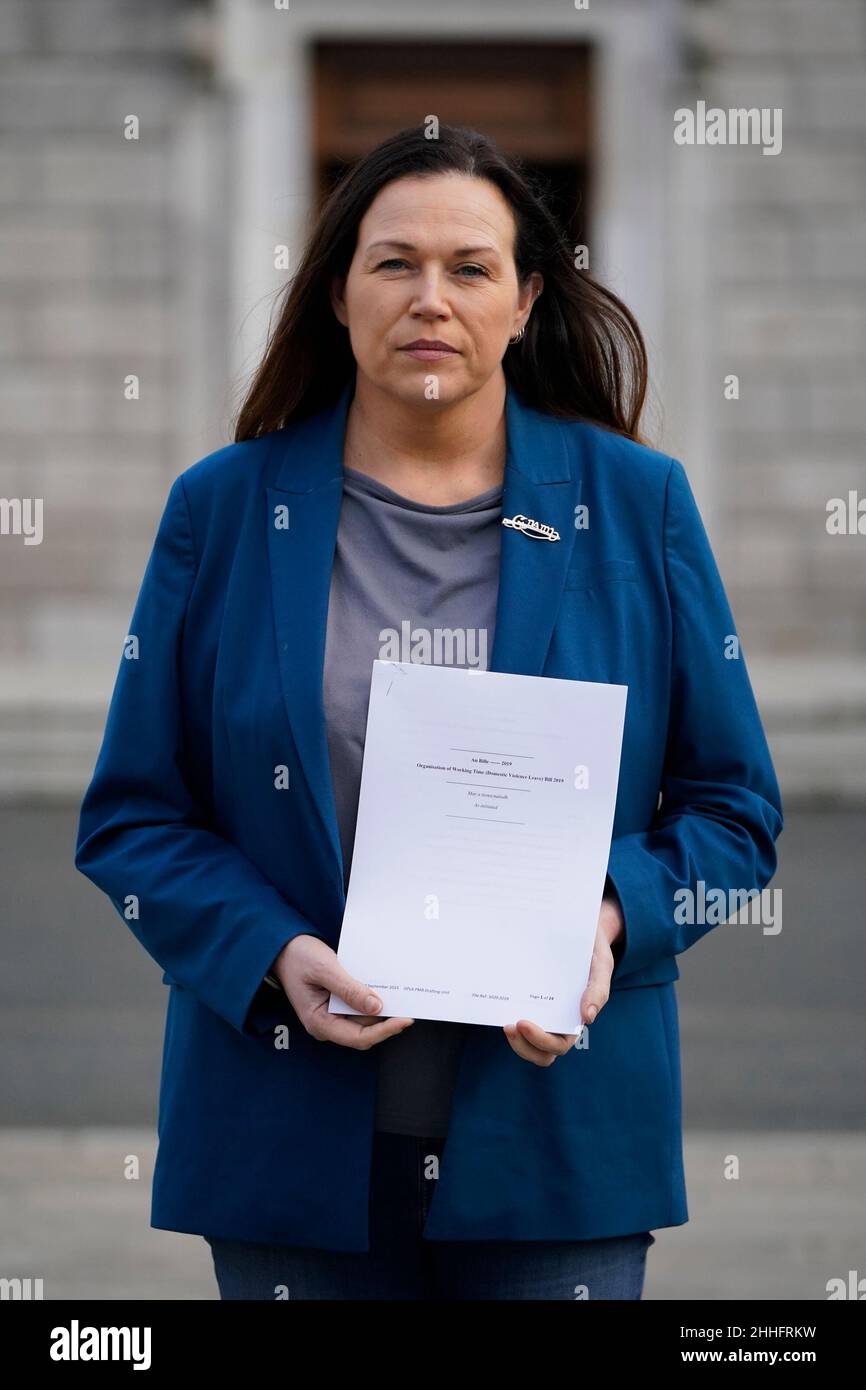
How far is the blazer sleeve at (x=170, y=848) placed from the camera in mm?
2129

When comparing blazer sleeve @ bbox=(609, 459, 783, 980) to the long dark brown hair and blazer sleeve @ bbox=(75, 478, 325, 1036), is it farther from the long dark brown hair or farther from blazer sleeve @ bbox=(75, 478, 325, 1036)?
blazer sleeve @ bbox=(75, 478, 325, 1036)

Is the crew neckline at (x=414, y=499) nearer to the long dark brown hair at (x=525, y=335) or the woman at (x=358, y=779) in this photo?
the woman at (x=358, y=779)

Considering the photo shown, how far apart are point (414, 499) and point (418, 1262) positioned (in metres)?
0.90

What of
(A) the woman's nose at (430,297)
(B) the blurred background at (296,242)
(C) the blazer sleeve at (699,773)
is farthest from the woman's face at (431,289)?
(B) the blurred background at (296,242)

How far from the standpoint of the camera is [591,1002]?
80.8 inches

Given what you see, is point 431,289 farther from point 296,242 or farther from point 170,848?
point 296,242

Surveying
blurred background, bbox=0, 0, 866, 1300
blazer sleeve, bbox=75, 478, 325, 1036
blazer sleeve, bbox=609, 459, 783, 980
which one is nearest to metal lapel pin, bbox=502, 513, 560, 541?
blazer sleeve, bbox=609, 459, 783, 980

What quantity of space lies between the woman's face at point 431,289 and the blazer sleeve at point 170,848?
1.06ft

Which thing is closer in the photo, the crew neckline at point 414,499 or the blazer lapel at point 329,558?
the blazer lapel at point 329,558

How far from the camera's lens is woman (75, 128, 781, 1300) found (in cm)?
214

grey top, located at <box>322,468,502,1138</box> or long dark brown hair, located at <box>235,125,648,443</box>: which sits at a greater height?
long dark brown hair, located at <box>235,125,648,443</box>

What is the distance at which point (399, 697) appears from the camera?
2.10 meters
